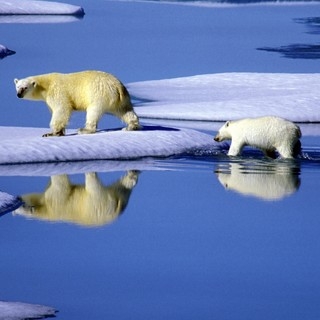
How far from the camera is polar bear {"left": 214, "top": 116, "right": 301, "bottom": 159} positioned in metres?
10.7

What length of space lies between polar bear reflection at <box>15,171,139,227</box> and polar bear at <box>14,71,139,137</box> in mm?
1079

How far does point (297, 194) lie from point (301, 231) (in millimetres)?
1261

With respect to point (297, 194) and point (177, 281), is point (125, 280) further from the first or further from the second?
point (297, 194)

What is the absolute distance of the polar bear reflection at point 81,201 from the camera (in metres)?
8.57

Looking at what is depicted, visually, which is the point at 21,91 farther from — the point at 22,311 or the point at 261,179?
the point at 22,311

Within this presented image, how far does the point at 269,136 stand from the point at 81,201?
2195 mm

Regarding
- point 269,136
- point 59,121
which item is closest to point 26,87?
point 59,121

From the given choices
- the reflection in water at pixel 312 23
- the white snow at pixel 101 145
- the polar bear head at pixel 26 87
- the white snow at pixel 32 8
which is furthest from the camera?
the white snow at pixel 32 8

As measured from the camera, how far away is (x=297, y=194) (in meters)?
9.52

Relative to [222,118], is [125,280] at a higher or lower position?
lower

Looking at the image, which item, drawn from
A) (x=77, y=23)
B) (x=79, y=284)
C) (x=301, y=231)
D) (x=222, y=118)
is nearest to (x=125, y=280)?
(x=79, y=284)

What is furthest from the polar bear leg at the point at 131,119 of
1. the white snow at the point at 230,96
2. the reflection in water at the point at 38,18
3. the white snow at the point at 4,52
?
the reflection in water at the point at 38,18

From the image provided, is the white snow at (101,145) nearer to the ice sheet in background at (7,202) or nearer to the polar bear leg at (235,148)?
the polar bear leg at (235,148)

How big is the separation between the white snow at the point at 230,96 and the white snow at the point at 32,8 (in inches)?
478
